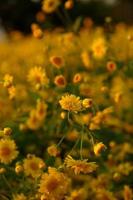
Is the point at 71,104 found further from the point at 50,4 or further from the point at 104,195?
the point at 50,4

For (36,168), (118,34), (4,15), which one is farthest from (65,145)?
(4,15)

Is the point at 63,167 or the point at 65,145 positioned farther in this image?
the point at 65,145

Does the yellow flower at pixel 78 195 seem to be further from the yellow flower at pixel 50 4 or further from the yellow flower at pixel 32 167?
the yellow flower at pixel 50 4

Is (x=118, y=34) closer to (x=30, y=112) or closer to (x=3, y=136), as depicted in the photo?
(x=30, y=112)

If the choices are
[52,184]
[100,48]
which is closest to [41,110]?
[100,48]

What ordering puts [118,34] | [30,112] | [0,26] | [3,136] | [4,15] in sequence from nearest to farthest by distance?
[3,136] < [30,112] < [118,34] < [0,26] < [4,15]

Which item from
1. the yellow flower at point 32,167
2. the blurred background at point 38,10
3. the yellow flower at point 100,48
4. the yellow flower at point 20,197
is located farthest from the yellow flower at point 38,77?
the blurred background at point 38,10

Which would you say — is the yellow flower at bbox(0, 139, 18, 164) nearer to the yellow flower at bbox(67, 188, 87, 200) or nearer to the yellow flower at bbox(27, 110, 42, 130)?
the yellow flower at bbox(67, 188, 87, 200)
